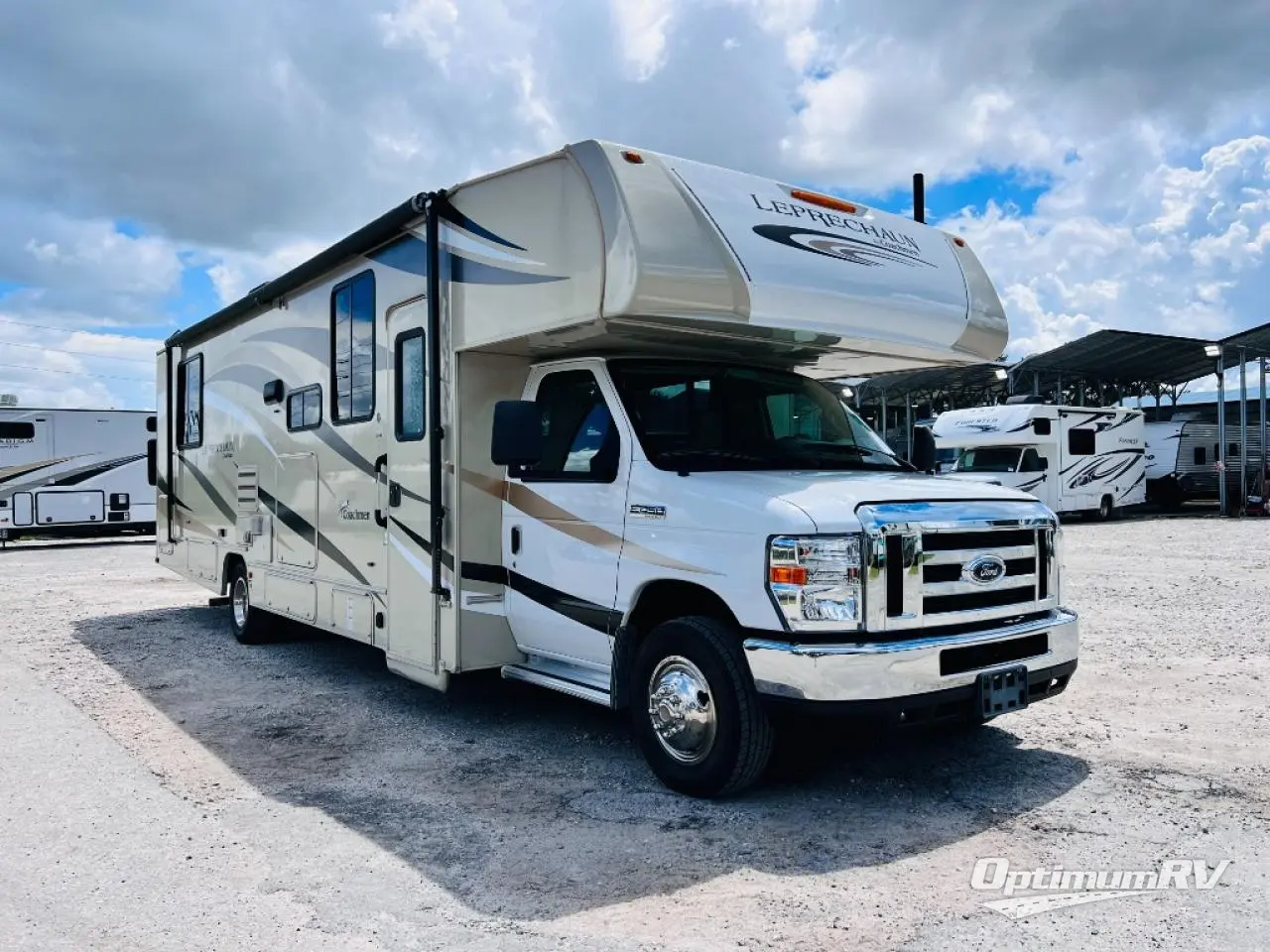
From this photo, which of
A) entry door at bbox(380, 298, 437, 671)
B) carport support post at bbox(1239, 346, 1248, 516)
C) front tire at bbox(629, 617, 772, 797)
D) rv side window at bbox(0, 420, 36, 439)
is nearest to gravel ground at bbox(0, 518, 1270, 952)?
front tire at bbox(629, 617, 772, 797)

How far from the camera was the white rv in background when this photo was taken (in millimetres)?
21422

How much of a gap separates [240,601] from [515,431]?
217 inches

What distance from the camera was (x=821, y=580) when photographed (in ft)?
14.9

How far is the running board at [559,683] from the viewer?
5543 millimetres

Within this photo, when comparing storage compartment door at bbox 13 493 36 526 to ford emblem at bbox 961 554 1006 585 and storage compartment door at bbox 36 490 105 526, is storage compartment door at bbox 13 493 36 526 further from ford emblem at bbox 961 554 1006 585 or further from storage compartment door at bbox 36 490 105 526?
ford emblem at bbox 961 554 1006 585

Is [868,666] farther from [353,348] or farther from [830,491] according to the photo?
[353,348]

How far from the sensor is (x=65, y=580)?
50.4 ft

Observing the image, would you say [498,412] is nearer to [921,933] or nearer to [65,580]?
[921,933]

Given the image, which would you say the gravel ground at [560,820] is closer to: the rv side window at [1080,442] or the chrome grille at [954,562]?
the chrome grille at [954,562]

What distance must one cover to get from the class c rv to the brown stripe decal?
2 centimetres

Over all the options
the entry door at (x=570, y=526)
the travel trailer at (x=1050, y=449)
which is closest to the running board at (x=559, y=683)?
the entry door at (x=570, y=526)

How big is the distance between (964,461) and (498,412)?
886 inches

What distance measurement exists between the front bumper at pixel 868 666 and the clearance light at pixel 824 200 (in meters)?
2.67

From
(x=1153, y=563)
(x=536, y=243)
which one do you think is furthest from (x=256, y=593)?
(x=1153, y=563)
